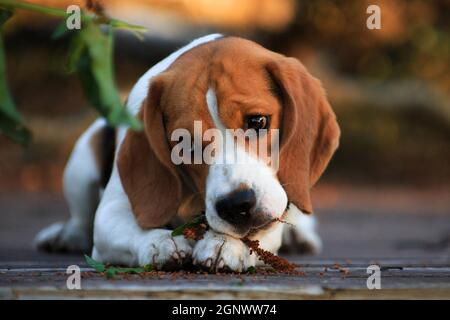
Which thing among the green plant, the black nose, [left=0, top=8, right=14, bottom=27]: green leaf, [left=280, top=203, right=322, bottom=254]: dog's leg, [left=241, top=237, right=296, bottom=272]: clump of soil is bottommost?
[left=280, top=203, right=322, bottom=254]: dog's leg

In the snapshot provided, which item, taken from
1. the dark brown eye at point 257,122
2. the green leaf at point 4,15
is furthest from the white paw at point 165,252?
the green leaf at point 4,15

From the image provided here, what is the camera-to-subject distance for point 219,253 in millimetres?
3377

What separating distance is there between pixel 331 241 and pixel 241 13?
26.3ft

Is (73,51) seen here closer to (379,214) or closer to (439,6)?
(379,214)

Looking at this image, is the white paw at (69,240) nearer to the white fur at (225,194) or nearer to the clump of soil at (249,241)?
the clump of soil at (249,241)

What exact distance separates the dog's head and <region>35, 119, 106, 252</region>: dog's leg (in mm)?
995

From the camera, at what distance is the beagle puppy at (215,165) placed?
3400mm

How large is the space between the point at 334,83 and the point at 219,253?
9.88m

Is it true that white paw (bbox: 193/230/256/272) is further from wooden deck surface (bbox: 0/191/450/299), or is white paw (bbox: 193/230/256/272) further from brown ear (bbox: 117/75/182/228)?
brown ear (bbox: 117/75/182/228)

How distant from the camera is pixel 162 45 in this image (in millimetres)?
12820

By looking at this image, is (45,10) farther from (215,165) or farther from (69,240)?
(69,240)

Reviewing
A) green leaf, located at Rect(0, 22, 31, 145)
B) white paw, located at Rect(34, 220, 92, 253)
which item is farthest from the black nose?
white paw, located at Rect(34, 220, 92, 253)

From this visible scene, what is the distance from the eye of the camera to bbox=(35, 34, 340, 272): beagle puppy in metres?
3.40

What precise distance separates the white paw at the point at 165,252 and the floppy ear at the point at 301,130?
0.55 m
